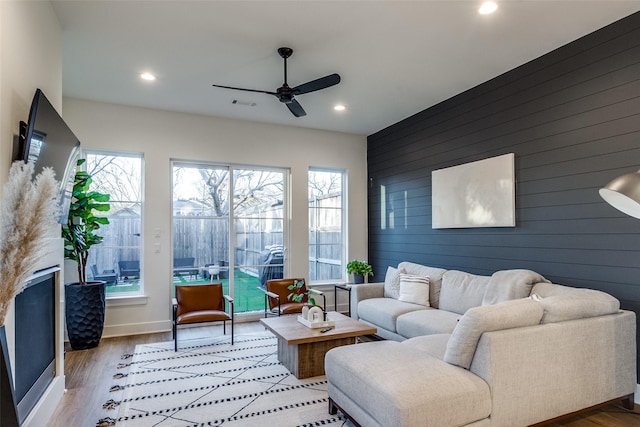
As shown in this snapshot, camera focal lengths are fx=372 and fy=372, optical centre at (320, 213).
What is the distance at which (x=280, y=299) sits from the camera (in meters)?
5.00

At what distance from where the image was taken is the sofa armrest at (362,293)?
4836mm

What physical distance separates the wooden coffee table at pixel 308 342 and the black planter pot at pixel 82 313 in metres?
2.17

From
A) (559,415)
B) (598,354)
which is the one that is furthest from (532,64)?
(559,415)

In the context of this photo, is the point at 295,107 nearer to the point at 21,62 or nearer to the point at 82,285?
the point at 21,62

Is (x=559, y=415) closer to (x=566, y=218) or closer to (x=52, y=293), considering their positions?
(x=566, y=218)

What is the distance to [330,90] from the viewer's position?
4480 millimetres

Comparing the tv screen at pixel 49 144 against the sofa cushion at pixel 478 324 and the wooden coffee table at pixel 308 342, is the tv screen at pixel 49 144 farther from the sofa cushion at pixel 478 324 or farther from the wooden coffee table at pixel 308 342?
the sofa cushion at pixel 478 324

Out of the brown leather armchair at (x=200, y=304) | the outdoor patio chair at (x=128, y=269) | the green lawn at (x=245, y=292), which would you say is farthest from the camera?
the green lawn at (x=245, y=292)

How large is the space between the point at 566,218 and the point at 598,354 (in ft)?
4.22

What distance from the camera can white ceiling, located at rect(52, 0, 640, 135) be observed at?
2875mm

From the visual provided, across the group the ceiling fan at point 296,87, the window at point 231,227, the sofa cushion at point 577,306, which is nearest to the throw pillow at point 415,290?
the sofa cushion at point 577,306

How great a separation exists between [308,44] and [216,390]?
3.14 metres

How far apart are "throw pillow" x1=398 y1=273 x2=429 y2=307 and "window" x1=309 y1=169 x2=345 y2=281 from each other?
6.27 feet

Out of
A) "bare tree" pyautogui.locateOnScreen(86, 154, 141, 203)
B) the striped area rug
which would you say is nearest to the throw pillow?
the striped area rug
